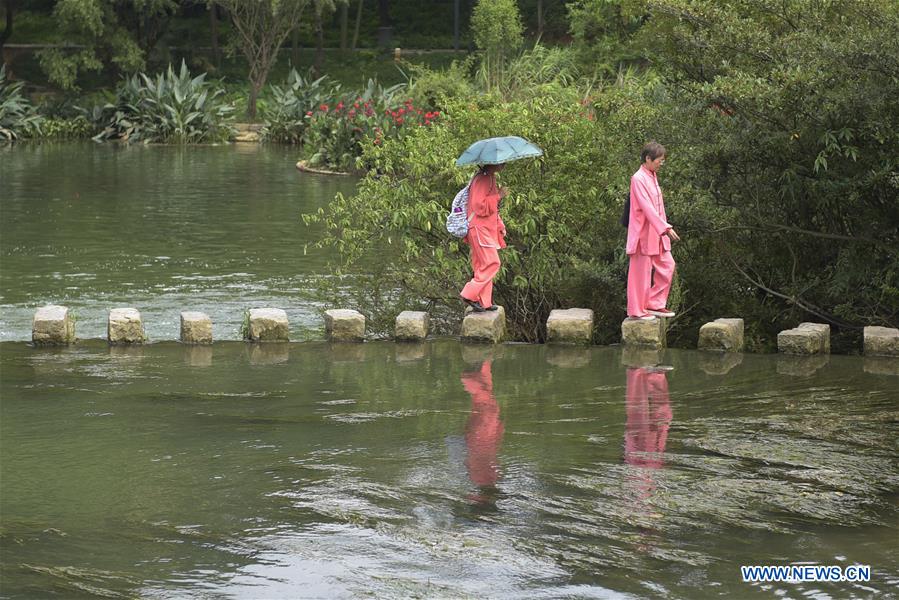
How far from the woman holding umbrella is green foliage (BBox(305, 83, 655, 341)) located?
48 cm

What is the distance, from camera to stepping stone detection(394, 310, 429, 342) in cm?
1087

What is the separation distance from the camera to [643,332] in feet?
34.4

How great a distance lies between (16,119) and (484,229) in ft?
85.9

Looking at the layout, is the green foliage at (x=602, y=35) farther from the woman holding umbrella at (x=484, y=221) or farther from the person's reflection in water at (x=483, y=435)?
the person's reflection in water at (x=483, y=435)

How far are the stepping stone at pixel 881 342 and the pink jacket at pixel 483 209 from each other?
111 inches

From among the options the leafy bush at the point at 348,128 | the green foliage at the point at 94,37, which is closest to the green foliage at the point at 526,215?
the leafy bush at the point at 348,128

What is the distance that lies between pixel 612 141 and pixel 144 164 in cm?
1808

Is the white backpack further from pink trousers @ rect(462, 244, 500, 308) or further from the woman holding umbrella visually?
pink trousers @ rect(462, 244, 500, 308)

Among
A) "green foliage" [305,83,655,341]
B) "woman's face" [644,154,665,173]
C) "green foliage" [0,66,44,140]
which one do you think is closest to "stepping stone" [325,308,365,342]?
"green foliage" [305,83,655,341]

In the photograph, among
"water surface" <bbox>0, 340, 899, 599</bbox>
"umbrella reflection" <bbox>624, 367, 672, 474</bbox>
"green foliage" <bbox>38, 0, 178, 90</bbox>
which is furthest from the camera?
"green foliage" <bbox>38, 0, 178, 90</bbox>

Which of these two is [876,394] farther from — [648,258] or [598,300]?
[598,300]

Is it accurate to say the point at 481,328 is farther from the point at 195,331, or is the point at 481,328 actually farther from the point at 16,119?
the point at 16,119

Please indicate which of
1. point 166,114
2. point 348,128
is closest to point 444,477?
point 348,128

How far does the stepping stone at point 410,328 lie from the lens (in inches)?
428
